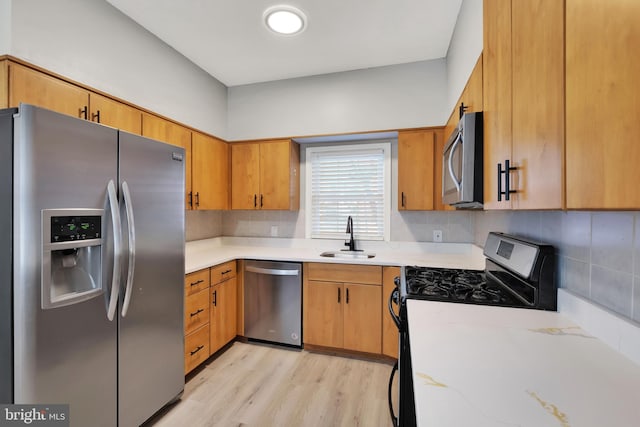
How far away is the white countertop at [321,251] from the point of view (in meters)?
2.42

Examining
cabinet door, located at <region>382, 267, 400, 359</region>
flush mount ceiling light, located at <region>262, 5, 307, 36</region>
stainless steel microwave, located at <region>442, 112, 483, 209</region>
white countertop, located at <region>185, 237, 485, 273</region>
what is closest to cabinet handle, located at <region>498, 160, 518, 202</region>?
stainless steel microwave, located at <region>442, 112, 483, 209</region>

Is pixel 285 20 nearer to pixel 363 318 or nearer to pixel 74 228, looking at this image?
pixel 74 228

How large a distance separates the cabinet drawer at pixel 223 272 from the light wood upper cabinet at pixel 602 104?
2417 millimetres

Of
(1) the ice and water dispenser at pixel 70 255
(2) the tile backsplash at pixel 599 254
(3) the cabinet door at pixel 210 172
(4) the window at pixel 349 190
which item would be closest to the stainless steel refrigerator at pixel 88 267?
(1) the ice and water dispenser at pixel 70 255

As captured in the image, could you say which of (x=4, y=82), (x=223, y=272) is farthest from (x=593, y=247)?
(x=4, y=82)

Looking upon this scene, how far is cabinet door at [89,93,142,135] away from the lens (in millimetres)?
1833

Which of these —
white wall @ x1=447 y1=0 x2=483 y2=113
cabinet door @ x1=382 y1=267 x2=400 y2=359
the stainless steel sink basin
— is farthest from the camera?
the stainless steel sink basin

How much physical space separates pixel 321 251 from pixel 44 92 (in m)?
2.45

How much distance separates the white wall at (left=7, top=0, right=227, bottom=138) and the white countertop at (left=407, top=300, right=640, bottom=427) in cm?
236

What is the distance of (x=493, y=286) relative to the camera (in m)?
1.58

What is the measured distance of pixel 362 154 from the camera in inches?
123

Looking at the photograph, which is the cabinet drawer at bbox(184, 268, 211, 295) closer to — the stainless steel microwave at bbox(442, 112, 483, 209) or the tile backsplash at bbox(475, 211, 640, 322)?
the stainless steel microwave at bbox(442, 112, 483, 209)

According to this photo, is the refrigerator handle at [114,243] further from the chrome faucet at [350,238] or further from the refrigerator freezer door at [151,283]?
the chrome faucet at [350,238]

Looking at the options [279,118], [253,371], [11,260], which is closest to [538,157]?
[11,260]
